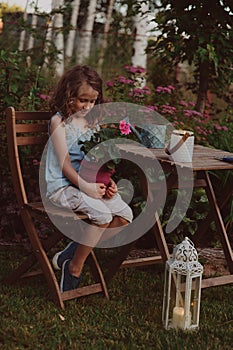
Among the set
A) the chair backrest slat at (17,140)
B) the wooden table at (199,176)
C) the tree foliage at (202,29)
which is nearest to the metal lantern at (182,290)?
the wooden table at (199,176)

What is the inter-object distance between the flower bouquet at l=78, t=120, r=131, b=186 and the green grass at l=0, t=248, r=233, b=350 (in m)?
0.72

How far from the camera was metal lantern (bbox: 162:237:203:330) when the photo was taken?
3465 mm

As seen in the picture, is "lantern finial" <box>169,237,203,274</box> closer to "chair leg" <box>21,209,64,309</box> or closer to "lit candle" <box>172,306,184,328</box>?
"lit candle" <box>172,306,184,328</box>

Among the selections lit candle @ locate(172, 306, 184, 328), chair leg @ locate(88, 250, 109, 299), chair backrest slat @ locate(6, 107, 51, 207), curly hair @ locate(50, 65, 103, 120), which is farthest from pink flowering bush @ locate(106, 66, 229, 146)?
lit candle @ locate(172, 306, 184, 328)

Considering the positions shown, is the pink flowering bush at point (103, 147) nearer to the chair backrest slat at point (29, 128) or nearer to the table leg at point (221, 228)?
the chair backrest slat at point (29, 128)

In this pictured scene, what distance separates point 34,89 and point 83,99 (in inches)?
54.8

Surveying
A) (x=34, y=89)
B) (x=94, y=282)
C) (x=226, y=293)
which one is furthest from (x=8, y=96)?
(x=226, y=293)

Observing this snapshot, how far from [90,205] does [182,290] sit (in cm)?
68

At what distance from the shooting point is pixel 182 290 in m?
3.58

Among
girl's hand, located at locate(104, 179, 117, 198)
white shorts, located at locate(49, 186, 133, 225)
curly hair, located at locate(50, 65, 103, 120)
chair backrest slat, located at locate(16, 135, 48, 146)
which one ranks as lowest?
white shorts, located at locate(49, 186, 133, 225)

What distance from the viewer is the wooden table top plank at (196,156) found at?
11.3ft

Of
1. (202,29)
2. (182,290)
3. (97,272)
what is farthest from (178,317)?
(202,29)

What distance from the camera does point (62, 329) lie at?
3.41 m

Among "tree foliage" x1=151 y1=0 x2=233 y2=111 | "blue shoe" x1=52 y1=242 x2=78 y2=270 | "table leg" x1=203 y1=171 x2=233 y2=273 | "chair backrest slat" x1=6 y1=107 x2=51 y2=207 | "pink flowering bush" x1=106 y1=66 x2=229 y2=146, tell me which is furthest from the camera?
"tree foliage" x1=151 y1=0 x2=233 y2=111
